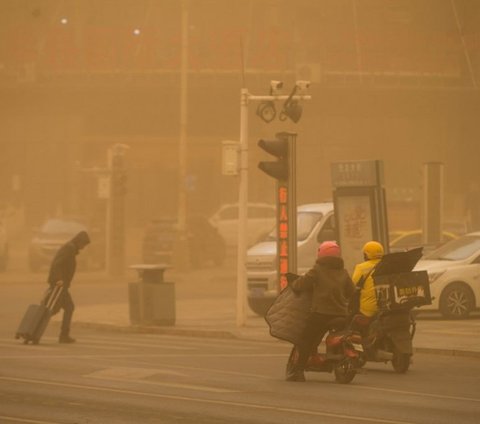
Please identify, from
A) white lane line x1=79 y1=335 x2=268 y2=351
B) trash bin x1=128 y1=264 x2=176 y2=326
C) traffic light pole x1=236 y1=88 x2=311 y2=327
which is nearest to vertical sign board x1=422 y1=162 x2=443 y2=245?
traffic light pole x1=236 y1=88 x2=311 y2=327

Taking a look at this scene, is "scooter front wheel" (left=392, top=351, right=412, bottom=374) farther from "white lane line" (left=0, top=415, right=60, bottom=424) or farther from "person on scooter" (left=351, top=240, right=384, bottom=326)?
"white lane line" (left=0, top=415, right=60, bottom=424)

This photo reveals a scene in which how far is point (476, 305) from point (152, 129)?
1576 inches

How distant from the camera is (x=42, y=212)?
66500 millimetres

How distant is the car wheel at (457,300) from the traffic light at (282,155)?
4.12 metres

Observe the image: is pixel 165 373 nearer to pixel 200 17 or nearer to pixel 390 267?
pixel 390 267

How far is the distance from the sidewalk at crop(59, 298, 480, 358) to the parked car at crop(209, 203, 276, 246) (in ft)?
70.5

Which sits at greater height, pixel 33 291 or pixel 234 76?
pixel 234 76

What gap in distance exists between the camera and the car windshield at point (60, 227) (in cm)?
4566

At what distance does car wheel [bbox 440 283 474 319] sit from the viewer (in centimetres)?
2602

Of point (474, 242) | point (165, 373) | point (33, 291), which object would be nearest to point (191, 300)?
point (33, 291)

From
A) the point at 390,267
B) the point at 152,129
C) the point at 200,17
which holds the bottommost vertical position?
the point at 390,267

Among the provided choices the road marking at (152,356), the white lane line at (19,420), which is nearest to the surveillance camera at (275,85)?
the road marking at (152,356)

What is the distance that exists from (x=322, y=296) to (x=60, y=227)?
31.0 m

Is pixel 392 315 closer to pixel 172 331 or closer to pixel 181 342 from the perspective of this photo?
pixel 181 342
